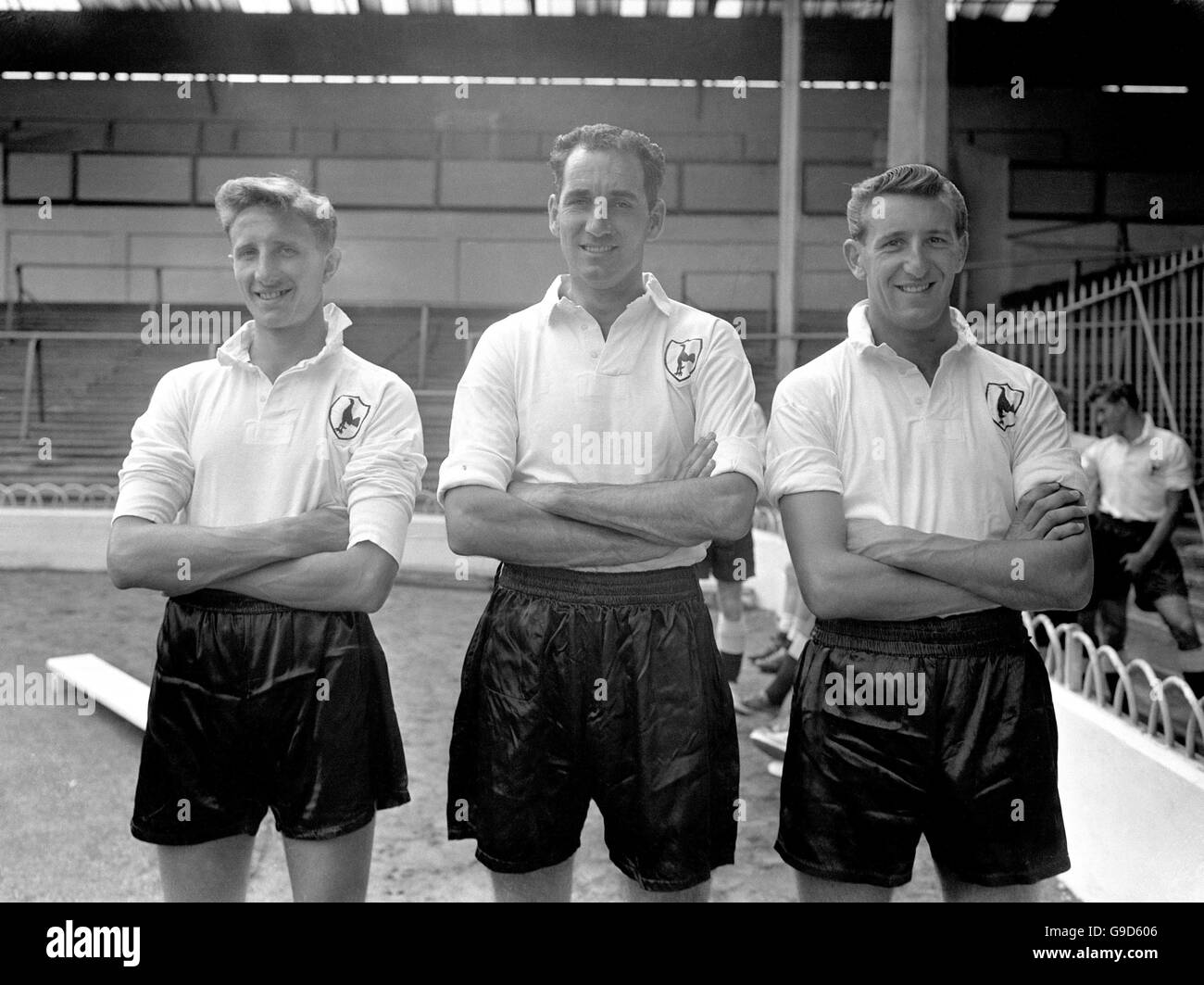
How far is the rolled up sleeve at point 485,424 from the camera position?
157cm

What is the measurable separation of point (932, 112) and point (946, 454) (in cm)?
245

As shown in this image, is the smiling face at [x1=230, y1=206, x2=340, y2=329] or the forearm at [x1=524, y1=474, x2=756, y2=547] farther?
the smiling face at [x1=230, y1=206, x2=340, y2=329]

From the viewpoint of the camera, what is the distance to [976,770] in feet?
5.10

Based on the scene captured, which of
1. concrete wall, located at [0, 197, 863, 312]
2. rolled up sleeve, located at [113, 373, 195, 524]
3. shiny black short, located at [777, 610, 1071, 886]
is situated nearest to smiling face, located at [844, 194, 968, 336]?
shiny black short, located at [777, 610, 1071, 886]

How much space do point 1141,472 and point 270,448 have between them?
3.81 metres

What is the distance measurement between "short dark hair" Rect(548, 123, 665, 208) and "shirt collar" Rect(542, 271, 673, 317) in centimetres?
13

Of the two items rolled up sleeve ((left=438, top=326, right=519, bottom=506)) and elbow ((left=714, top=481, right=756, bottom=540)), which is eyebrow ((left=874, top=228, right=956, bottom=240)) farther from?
rolled up sleeve ((left=438, top=326, right=519, bottom=506))

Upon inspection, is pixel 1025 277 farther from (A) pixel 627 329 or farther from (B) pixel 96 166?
(A) pixel 627 329

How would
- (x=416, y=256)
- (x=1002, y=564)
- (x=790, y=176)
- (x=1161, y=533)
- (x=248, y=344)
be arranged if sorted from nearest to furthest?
(x=1002, y=564), (x=248, y=344), (x=1161, y=533), (x=790, y=176), (x=416, y=256)

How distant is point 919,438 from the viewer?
164 cm

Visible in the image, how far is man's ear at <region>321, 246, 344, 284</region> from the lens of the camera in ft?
5.72

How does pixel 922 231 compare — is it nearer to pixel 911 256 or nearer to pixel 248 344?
pixel 911 256

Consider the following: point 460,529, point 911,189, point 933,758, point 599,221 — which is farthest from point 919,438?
point 460,529
